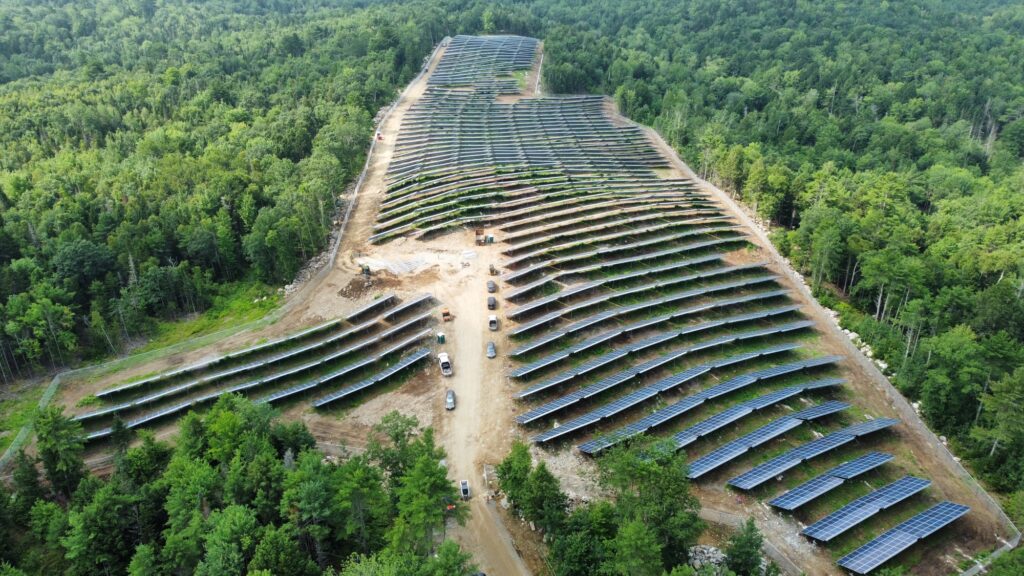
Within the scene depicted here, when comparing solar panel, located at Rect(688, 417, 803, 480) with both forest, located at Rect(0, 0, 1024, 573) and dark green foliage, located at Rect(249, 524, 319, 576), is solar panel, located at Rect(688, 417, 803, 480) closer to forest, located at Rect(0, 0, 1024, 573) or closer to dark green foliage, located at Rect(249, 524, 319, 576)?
forest, located at Rect(0, 0, 1024, 573)

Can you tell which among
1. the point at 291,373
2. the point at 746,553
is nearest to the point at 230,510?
the point at 291,373

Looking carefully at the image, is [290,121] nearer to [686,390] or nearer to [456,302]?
[456,302]

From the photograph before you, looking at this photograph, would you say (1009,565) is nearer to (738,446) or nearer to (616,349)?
(738,446)

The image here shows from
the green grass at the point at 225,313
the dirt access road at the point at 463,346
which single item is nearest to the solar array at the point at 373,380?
the dirt access road at the point at 463,346

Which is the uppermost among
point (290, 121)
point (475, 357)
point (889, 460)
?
point (290, 121)

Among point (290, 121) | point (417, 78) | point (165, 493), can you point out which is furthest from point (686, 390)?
point (417, 78)
